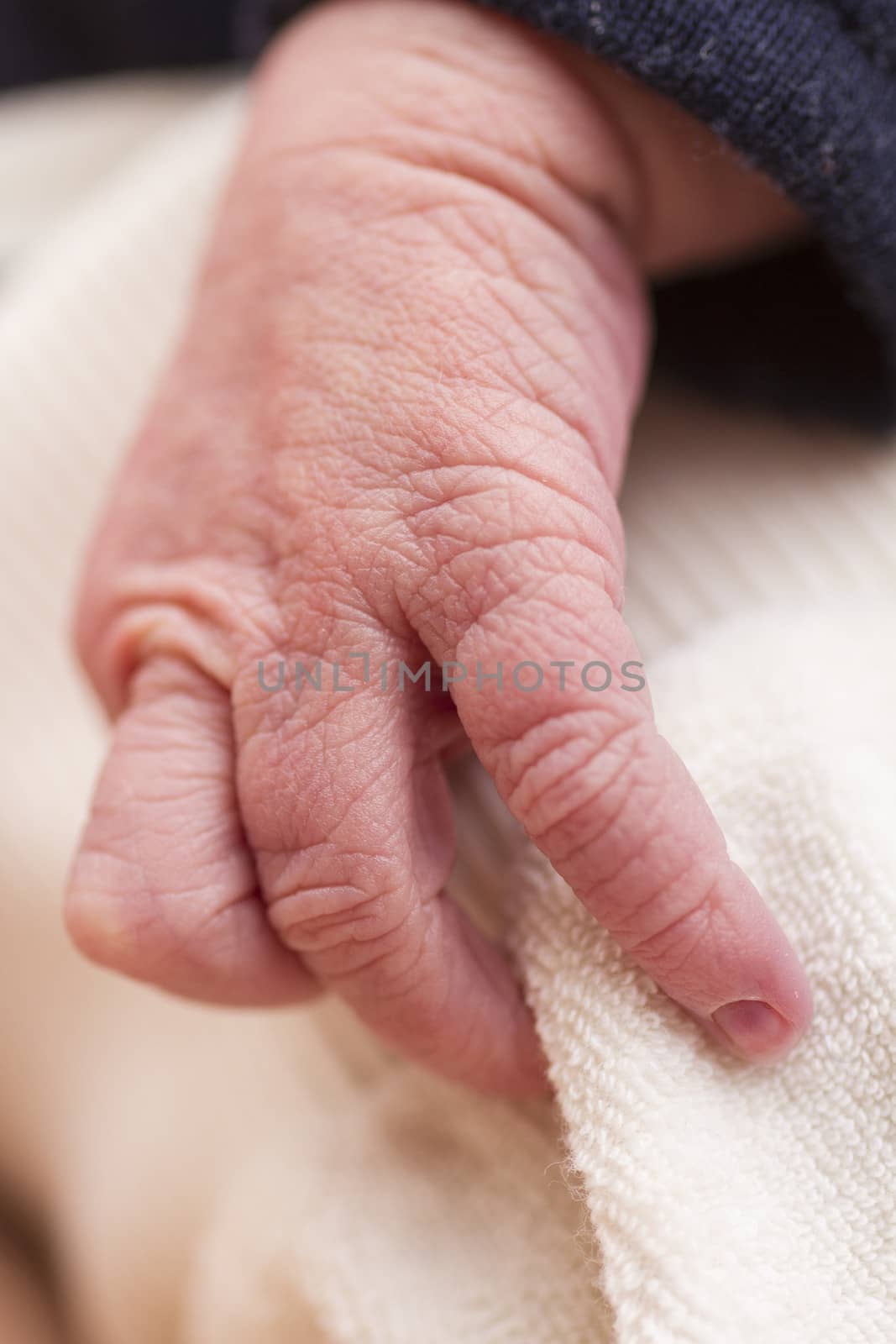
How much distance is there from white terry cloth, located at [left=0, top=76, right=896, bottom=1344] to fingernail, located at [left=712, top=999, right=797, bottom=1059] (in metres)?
0.02

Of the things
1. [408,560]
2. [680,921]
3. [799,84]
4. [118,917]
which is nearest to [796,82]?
[799,84]

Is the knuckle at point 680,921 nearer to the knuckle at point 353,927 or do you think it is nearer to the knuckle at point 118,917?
the knuckle at point 353,927

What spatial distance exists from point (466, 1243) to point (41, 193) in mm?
1222

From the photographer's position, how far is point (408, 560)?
54 centimetres

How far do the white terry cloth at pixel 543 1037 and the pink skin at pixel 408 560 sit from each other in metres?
0.04

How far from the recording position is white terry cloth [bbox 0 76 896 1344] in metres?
0.50

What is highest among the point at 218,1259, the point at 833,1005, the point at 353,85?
the point at 353,85

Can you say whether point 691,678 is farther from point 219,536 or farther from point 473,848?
point 219,536

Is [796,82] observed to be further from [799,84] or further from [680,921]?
[680,921]

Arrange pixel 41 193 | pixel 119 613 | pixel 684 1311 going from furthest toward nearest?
1. pixel 41 193
2. pixel 119 613
3. pixel 684 1311

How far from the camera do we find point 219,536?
640 millimetres

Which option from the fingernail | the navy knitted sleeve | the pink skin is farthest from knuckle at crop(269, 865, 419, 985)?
the navy knitted sleeve

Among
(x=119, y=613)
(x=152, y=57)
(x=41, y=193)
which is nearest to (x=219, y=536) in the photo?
(x=119, y=613)

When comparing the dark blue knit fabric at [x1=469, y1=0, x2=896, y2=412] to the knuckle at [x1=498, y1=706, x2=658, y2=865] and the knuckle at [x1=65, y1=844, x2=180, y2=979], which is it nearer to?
the knuckle at [x1=498, y1=706, x2=658, y2=865]
